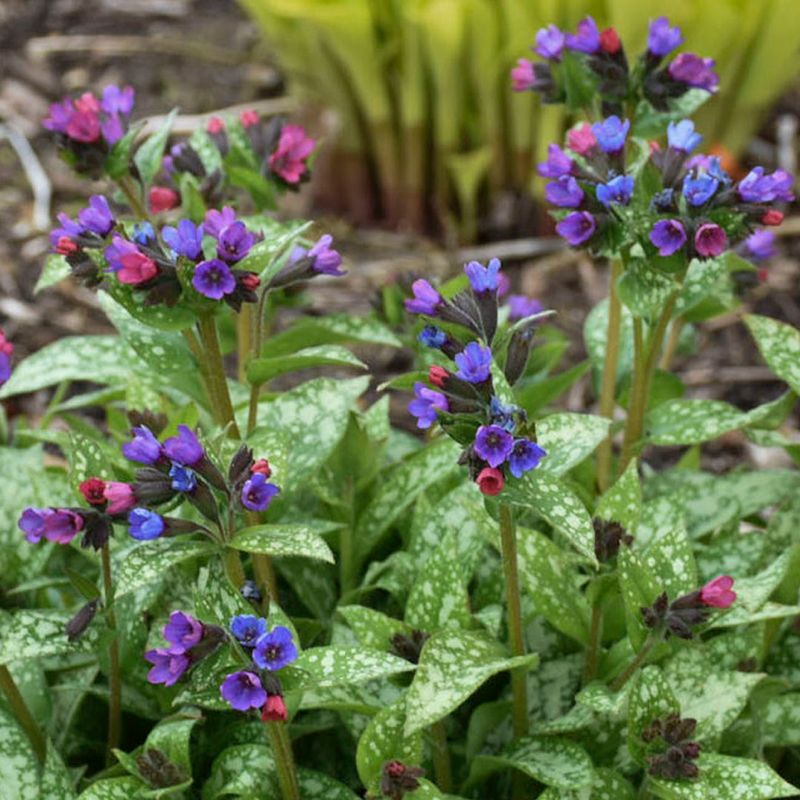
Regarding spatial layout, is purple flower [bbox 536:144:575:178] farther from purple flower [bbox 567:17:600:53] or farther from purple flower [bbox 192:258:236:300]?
purple flower [bbox 192:258:236:300]

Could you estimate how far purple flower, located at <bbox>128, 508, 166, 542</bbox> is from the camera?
124cm

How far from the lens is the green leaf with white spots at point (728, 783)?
1345 millimetres

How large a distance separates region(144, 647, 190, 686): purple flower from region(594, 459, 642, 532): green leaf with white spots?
1.71 ft

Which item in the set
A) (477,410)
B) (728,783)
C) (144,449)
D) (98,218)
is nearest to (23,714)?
(144,449)

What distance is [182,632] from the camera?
4.03 ft

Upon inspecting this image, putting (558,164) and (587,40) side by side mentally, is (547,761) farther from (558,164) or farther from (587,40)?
(587,40)

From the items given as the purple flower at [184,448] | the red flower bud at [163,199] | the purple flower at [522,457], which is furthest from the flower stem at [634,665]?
the red flower bud at [163,199]

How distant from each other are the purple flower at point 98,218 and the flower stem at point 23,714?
1.54 ft

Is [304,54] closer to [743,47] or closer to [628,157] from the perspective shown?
[743,47]

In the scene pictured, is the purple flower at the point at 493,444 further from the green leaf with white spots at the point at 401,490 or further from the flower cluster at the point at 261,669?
the green leaf with white spots at the point at 401,490

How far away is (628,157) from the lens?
1725mm

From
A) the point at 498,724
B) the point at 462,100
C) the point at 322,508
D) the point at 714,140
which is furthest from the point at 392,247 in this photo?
the point at 498,724

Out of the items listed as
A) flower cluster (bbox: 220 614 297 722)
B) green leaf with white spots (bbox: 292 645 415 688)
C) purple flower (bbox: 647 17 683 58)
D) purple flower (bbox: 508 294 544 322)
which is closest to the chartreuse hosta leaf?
green leaf with white spots (bbox: 292 645 415 688)

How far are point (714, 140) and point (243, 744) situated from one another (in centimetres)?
261
